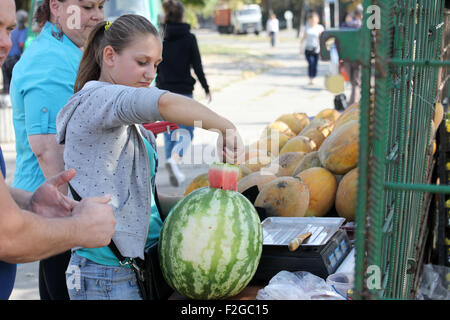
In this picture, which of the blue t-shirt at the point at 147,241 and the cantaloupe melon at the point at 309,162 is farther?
the cantaloupe melon at the point at 309,162

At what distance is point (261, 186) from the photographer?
135 inches

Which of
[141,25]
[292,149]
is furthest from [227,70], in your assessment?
[141,25]

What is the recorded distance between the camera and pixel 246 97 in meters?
16.3

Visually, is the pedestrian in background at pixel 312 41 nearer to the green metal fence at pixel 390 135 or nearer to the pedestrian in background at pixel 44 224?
the green metal fence at pixel 390 135

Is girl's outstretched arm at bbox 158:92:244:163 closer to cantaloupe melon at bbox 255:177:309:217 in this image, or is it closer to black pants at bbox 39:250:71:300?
cantaloupe melon at bbox 255:177:309:217

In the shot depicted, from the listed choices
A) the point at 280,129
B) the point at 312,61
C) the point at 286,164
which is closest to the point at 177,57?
the point at 280,129

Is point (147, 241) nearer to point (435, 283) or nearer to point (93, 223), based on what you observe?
point (93, 223)

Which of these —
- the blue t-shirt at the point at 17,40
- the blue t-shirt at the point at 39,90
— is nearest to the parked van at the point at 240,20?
the blue t-shirt at the point at 17,40

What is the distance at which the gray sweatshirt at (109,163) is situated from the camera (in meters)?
2.16

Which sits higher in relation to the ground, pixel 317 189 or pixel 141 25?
pixel 141 25

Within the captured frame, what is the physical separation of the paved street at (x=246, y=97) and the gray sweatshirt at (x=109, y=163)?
2.99 meters
